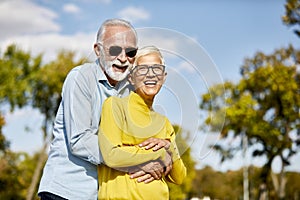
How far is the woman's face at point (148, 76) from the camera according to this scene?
2.29 m

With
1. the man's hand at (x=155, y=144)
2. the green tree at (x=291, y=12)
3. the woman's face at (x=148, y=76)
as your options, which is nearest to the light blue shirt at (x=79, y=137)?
the woman's face at (x=148, y=76)

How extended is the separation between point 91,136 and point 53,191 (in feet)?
1.25

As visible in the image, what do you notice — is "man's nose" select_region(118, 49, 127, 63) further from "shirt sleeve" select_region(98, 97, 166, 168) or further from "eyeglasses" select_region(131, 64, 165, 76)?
"shirt sleeve" select_region(98, 97, 166, 168)

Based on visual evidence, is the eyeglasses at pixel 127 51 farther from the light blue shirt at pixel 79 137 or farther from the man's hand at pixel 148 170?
the man's hand at pixel 148 170

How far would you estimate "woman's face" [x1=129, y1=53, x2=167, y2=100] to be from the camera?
7.53ft

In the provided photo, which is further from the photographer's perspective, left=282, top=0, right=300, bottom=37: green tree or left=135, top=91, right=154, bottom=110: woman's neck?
left=282, top=0, right=300, bottom=37: green tree

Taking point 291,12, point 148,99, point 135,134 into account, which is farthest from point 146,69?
point 291,12

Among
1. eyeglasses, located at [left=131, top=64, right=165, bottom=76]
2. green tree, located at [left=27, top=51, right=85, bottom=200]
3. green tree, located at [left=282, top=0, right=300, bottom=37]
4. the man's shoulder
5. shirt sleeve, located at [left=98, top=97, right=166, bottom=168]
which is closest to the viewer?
shirt sleeve, located at [left=98, top=97, right=166, bottom=168]

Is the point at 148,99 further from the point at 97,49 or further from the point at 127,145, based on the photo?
the point at 97,49

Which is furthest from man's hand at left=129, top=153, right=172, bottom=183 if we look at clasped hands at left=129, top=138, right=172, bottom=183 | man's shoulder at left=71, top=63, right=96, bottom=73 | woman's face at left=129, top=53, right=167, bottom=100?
man's shoulder at left=71, top=63, right=96, bottom=73

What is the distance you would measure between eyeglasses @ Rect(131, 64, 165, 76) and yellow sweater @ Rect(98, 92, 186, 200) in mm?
108

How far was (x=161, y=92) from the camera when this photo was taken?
2.40 m

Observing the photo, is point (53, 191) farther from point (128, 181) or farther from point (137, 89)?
point (137, 89)

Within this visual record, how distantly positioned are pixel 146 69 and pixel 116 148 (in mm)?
399
